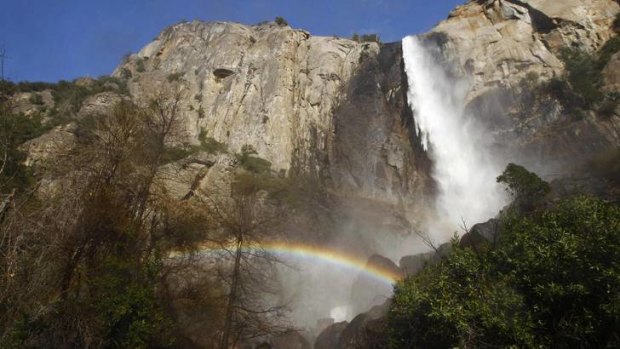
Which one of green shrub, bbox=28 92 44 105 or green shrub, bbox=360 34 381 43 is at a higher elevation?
green shrub, bbox=360 34 381 43

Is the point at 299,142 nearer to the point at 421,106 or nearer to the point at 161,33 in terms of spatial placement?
the point at 421,106

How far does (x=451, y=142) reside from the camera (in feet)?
157

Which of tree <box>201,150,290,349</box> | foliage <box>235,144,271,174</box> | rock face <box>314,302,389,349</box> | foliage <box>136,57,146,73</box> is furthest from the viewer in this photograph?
foliage <box>136,57,146,73</box>

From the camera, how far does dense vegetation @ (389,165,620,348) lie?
400 inches

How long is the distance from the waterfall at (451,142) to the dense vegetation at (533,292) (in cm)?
2936

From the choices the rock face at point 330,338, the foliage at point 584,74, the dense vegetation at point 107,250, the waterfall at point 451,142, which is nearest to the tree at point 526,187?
the rock face at point 330,338

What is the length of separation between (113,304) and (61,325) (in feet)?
5.25

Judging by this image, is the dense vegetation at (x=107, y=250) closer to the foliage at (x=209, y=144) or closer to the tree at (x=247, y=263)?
the tree at (x=247, y=263)

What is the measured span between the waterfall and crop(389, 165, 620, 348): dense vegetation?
96.3 ft

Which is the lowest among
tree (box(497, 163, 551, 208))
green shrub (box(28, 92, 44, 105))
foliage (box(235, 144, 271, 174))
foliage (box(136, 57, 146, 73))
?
tree (box(497, 163, 551, 208))

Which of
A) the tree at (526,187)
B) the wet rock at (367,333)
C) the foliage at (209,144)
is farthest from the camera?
the foliage at (209,144)

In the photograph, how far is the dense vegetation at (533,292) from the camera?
10172 millimetres

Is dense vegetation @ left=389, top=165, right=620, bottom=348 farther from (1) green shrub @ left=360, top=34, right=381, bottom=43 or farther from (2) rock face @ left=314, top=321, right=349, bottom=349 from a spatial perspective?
(1) green shrub @ left=360, top=34, right=381, bottom=43

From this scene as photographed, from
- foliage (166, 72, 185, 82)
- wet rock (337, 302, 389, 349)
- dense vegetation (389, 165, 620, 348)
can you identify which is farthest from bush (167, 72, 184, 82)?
dense vegetation (389, 165, 620, 348)
